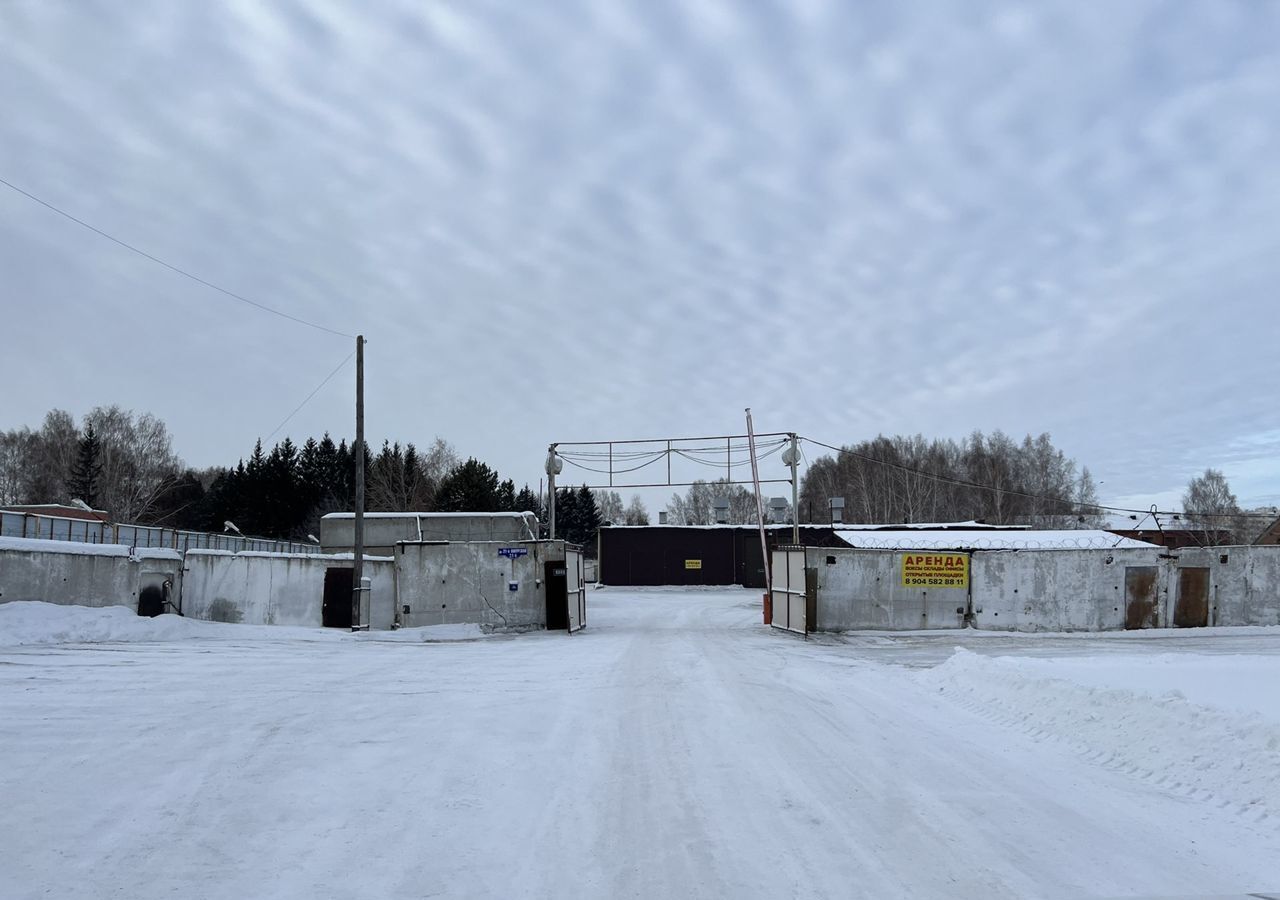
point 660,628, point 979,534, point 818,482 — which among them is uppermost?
point 818,482

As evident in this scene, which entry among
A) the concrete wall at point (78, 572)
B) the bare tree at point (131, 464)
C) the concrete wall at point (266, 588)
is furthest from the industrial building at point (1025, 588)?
the bare tree at point (131, 464)

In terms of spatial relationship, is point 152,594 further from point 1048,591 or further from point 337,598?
point 1048,591

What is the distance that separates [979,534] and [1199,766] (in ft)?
134

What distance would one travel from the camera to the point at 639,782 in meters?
7.33

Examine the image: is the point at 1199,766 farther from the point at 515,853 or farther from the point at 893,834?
the point at 515,853

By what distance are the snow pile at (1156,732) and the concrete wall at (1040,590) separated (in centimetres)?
1329

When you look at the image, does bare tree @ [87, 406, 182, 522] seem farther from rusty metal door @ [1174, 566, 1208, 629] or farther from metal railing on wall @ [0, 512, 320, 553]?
rusty metal door @ [1174, 566, 1208, 629]

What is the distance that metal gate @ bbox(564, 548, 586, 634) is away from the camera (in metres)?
25.7

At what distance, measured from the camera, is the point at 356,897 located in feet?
15.8

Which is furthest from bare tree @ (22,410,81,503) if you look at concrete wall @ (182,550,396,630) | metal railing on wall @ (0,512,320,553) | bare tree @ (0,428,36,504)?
concrete wall @ (182,550,396,630)

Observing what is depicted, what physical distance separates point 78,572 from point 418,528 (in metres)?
20.6

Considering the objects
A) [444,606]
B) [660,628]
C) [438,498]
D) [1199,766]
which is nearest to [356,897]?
[1199,766]

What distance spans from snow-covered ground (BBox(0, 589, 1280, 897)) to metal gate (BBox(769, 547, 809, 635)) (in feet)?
35.1

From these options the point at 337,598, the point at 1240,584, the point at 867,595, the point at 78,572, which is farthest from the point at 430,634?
the point at 1240,584
